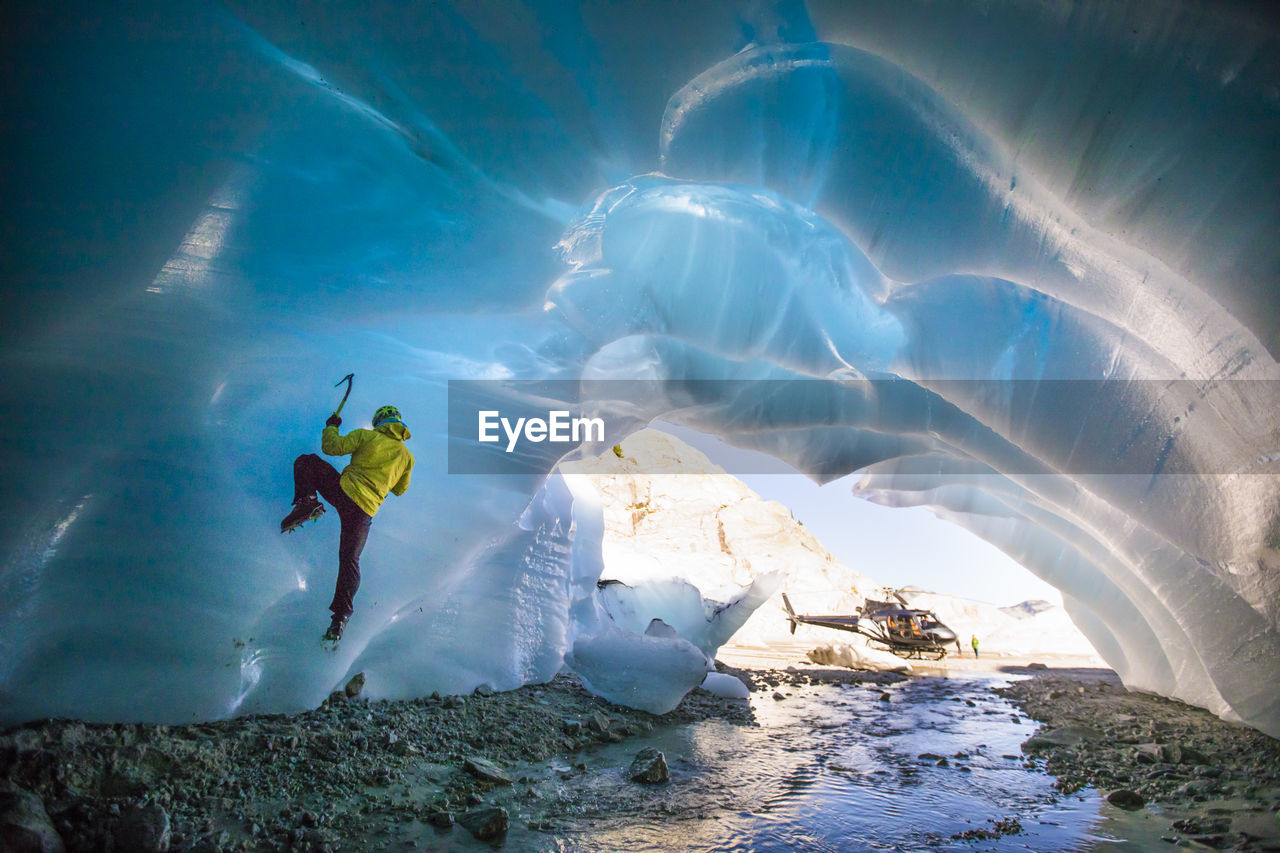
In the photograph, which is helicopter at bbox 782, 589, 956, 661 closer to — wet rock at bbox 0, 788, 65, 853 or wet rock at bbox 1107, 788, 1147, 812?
wet rock at bbox 1107, 788, 1147, 812

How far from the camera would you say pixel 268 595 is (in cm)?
327

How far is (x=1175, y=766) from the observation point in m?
3.38

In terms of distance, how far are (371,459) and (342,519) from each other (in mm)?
388

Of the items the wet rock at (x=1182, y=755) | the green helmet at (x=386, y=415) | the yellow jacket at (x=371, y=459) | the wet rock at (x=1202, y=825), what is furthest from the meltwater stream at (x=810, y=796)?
the green helmet at (x=386, y=415)

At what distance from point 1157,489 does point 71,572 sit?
579 centimetres

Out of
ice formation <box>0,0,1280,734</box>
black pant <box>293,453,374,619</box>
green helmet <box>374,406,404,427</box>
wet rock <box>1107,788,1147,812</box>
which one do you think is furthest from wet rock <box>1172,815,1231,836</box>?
green helmet <box>374,406,404,427</box>

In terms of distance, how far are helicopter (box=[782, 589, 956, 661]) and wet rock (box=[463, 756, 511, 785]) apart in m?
11.4

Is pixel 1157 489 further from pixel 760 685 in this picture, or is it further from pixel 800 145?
pixel 760 685

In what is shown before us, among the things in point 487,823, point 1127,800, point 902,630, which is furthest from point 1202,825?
point 902,630

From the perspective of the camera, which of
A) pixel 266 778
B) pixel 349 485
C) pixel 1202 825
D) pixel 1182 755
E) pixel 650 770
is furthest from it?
pixel 349 485

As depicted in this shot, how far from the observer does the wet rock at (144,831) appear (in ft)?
5.87

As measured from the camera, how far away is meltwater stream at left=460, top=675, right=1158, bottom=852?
7.47 ft

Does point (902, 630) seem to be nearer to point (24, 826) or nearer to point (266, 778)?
point (266, 778)

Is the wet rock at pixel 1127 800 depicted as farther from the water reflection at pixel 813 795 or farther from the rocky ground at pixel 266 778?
the rocky ground at pixel 266 778
